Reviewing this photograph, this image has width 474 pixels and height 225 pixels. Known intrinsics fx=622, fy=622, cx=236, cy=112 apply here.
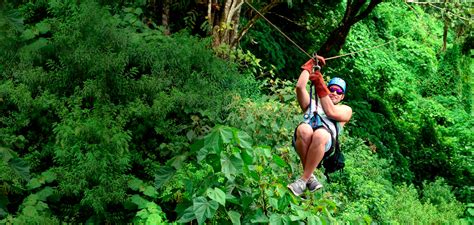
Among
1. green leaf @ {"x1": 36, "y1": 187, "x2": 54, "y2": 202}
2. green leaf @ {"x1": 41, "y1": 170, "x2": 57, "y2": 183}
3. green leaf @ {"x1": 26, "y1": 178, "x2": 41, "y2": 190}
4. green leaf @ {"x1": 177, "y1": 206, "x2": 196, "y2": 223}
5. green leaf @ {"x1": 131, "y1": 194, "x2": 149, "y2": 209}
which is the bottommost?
green leaf @ {"x1": 36, "y1": 187, "x2": 54, "y2": 202}

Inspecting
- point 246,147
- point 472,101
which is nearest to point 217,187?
point 246,147

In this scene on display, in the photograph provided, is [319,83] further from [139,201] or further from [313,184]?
[139,201]

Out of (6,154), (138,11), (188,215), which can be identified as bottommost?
(6,154)

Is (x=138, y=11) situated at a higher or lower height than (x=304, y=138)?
lower

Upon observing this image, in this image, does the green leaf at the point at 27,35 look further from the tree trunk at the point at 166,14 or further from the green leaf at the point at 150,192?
the green leaf at the point at 150,192

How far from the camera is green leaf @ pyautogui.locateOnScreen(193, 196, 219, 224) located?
4.62 meters

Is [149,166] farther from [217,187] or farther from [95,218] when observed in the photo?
[217,187]

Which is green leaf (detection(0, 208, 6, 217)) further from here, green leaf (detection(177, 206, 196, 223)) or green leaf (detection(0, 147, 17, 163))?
green leaf (detection(177, 206, 196, 223))

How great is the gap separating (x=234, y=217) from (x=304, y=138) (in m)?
0.92

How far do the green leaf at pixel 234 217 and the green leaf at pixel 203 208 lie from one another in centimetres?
32

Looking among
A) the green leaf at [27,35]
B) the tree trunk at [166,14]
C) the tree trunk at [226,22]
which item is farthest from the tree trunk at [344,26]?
the green leaf at [27,35]

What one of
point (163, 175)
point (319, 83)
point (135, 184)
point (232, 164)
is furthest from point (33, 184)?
point (319, 83)

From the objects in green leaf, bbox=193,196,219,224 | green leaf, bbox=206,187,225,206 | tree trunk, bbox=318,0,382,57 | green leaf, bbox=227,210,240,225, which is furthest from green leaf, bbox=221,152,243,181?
tree trunk, bbox=318,0,382,57

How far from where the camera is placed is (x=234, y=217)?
4.95m
